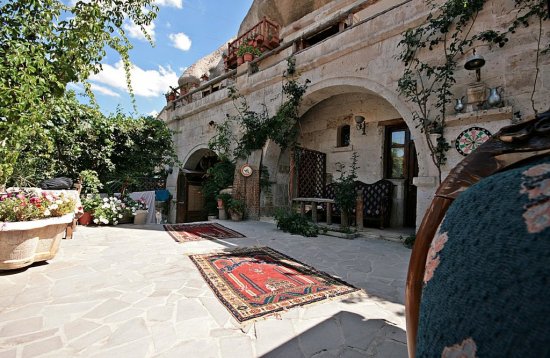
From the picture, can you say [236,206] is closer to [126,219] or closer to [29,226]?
[126,219]

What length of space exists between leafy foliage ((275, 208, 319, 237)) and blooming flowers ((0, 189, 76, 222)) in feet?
12.0

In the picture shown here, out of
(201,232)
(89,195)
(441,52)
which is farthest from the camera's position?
(89,195)

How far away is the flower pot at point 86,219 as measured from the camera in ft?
17.9

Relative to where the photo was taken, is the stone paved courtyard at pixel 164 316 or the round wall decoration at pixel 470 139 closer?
the stone paved courtyard at pixel 164 316

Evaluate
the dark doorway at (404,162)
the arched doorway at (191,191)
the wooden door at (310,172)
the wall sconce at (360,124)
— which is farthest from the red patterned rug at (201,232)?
the wall sconce at (360,124)

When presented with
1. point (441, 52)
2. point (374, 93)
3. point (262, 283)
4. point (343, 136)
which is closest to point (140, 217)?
point (262, 283)

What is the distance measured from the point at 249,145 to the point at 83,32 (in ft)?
15.6

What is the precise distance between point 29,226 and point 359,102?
7.06 meters

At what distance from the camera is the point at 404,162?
6.39m

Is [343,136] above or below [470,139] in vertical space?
above

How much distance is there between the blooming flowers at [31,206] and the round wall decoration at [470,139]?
5.37 m

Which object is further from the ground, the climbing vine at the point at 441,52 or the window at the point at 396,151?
the climbing vine at the point at 441,52

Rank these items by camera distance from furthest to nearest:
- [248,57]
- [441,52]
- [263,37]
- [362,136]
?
[263,37], [248,57], [362,136], [441,52]

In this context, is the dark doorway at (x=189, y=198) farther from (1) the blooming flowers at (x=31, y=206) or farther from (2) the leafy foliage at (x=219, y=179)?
(1) the blooming flowers at (x=31, y=206)
